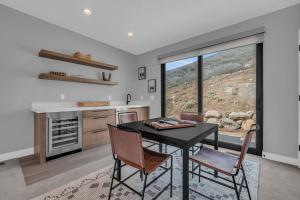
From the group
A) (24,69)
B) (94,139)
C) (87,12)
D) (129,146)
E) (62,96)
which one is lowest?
(94,139)

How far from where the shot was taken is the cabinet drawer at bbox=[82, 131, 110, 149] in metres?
2.86

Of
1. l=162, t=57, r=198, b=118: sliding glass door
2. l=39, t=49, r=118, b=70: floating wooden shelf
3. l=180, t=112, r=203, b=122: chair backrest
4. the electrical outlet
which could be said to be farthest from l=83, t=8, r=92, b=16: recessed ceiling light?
l=180, t=112, r=203, b=122: chair backrest

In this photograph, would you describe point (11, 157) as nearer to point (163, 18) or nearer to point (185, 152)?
point (185, 152)

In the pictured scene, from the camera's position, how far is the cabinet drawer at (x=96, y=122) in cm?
287

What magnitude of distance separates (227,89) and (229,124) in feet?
2.49

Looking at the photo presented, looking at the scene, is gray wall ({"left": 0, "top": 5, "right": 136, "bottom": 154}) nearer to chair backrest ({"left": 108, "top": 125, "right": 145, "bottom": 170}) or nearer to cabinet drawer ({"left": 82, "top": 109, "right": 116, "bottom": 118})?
cabinet drawer ({"left": 82, "top": 109, "right": 116, "bottom": 118})

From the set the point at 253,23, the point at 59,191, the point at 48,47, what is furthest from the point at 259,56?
the point at 48,47

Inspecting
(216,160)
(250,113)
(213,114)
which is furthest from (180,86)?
(216,160)

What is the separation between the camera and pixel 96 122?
9.95 ft

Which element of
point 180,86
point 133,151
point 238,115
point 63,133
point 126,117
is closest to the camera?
point 133,151

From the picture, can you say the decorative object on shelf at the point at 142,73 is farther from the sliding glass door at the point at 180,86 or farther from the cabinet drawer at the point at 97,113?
the cabinet drawer at the point at 97,113

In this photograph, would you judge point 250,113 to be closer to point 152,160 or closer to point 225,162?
point 225,162

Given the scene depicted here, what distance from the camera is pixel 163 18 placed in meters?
2.63

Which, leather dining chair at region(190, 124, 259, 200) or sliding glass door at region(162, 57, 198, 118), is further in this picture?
sliding glass door at region(162, 57, 198, 118)
